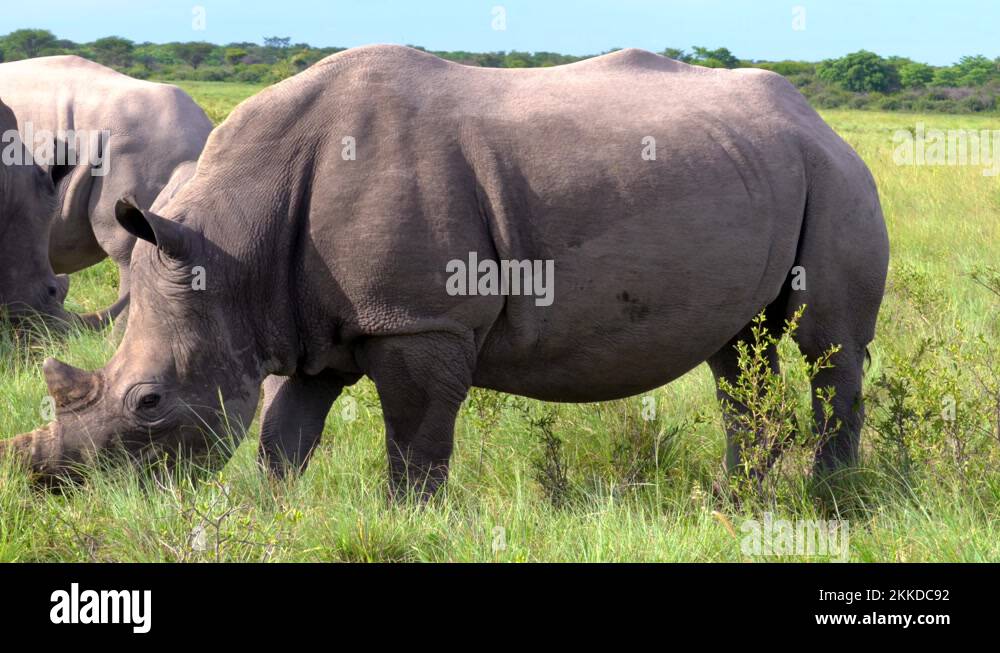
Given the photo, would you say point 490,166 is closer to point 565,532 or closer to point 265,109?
point 265,109

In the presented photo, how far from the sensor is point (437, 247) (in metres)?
4.17

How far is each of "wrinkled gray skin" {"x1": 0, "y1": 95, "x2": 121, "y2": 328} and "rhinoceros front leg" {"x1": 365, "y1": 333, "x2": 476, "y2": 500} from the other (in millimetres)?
3543

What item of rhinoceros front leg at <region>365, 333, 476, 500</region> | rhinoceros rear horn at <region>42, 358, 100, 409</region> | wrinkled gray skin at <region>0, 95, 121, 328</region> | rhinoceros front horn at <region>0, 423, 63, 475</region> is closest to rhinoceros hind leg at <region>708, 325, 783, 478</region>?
rhinoceros front leg at <region>365, 333, 476, 500</region>

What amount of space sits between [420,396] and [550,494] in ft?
2.69

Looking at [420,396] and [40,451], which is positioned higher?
[420,396]

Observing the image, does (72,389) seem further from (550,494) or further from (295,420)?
(550,494)

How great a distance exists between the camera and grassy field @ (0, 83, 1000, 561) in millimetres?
3807

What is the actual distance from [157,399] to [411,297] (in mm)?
915

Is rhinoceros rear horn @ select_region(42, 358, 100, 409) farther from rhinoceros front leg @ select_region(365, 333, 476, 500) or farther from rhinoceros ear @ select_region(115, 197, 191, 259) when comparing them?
rhinoceros front leg @ select_region(365, 333, 476, 500)

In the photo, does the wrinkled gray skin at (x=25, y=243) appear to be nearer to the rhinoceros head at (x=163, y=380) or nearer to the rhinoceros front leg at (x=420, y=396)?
the rhinoceros head at (x=163, y=380)

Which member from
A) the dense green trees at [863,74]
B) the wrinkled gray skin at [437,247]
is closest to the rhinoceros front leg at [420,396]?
the wrinkled gray skin at [437,247]

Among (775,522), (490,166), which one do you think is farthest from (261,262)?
(775,522)

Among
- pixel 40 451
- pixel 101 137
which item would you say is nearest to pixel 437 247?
pixel 40 451

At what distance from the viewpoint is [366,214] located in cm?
414
